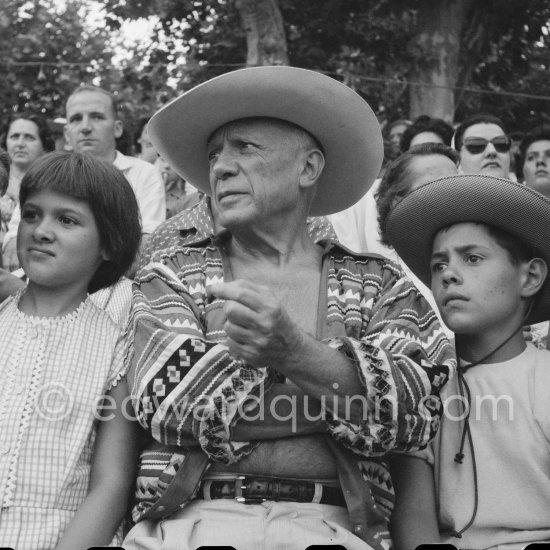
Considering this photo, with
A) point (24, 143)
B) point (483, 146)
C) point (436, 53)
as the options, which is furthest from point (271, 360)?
point (436, 53)

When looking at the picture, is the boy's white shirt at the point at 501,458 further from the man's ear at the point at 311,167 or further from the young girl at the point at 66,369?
the young girl at the point at 66,369

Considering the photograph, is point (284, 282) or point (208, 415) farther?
point (284, 282)

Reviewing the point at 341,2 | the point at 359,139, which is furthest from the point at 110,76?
the point at 359,139

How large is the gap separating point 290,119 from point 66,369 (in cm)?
106

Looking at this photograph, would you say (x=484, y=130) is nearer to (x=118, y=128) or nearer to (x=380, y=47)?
(x=118, y=128)

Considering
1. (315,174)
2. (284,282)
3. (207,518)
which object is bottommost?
(207,518)

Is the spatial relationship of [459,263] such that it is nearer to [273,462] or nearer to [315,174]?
[315,174]

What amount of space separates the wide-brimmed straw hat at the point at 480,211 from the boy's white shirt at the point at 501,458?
1.15 feet

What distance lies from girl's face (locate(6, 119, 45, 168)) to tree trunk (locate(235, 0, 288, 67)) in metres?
3.88

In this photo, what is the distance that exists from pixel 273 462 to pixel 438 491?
0.63 metres

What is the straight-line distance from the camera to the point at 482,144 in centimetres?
655

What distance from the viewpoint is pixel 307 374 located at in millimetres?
2570

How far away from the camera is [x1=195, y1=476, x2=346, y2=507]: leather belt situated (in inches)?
106

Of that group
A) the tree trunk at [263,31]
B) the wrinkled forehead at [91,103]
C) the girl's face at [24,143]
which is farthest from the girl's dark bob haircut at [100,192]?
the tree trunk at [263,31]
